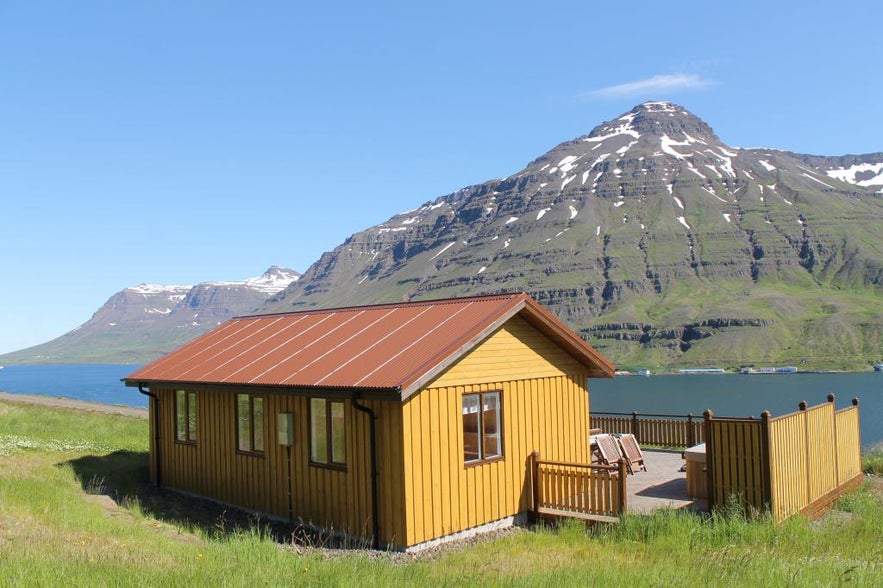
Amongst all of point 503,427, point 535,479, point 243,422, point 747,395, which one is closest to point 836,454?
point 535,479

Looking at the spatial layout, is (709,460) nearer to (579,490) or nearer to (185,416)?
(579,490)

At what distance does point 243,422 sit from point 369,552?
503 cm

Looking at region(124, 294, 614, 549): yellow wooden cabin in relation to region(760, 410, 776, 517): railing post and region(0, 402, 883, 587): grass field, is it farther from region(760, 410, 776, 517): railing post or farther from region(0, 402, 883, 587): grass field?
region(760, 410, 776, 517): railing post

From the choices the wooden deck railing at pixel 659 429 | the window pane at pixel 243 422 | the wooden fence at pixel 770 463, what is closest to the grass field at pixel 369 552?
the wooden fence at pixel 770 463

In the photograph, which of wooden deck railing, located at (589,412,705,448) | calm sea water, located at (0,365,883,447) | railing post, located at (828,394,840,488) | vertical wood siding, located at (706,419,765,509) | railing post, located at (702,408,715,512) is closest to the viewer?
vertical wood siding, located at (706,419,765,509)

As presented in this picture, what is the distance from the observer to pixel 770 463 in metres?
12.2

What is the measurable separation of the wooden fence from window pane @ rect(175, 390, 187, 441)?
11.6 meters

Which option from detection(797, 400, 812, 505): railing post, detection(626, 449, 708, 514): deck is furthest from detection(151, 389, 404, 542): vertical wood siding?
detection(797, 400, 812, 505): railing post

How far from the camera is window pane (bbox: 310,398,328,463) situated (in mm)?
13531

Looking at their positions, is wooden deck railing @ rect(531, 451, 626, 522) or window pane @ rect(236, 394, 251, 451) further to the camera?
window pane @ rect(236, 394, 251, 451)

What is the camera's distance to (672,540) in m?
11.1

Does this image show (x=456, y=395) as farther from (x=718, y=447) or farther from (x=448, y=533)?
(x=718, y=447)

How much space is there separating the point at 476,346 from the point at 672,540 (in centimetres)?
442

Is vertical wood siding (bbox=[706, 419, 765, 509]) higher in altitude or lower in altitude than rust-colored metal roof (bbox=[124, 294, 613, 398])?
lower
